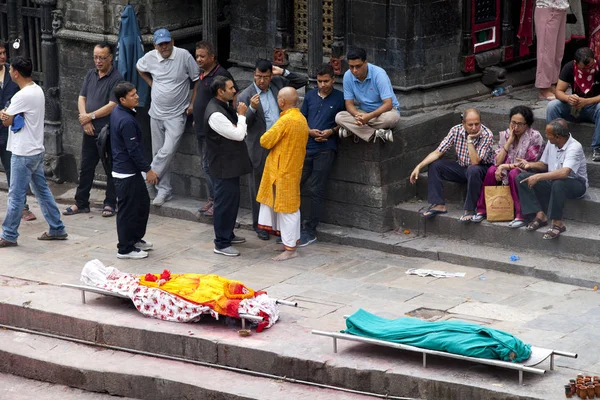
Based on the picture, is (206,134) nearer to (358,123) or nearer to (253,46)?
(358,123)

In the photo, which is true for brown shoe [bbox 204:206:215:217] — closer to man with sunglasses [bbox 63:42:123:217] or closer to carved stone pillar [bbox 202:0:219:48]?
man with sunglasses [bbox 63:42:123:217]

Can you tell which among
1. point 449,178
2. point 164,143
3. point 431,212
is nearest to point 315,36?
point 164,143

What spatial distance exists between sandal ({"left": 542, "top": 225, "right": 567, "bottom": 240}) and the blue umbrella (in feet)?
15.6

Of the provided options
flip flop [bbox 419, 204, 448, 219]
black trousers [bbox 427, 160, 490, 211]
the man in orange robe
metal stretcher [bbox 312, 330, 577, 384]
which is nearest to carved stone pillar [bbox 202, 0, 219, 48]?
the man in orange robe

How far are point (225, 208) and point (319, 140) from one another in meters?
1.12

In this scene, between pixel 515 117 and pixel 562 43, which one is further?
pixel 562 43

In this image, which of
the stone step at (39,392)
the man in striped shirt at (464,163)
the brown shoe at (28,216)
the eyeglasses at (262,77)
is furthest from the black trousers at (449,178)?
the brown shoe at (28,216)

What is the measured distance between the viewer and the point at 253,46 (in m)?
14.4

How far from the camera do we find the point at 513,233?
11.5m

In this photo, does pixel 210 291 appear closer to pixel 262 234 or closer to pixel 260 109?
pixel 262 234

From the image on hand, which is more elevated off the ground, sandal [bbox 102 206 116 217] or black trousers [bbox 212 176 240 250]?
black trousers [bbox 212 176 240 250]

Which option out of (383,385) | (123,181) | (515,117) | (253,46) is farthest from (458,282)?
(253,46)

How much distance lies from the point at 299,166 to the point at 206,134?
933 mm

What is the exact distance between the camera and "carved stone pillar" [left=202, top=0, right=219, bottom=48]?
13859mm
